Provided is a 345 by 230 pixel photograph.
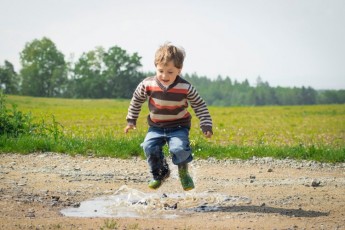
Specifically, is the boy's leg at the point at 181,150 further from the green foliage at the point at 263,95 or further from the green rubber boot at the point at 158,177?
the green foliage at the point at 263,95

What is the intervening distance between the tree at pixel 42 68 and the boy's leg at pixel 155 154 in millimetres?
85909

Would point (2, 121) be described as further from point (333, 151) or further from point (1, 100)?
point (333, 151)

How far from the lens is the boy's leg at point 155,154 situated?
670 centimetres

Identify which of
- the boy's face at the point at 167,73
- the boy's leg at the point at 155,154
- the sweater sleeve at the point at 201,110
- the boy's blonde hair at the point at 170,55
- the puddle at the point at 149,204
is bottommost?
the puddle at the point at 149,204

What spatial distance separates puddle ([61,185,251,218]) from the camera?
20.1 feet

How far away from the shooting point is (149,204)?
258 inches

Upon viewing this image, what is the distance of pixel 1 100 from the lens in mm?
12273

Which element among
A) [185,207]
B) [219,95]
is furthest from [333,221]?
[219,95]

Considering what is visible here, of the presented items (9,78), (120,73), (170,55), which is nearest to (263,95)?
(120,73)

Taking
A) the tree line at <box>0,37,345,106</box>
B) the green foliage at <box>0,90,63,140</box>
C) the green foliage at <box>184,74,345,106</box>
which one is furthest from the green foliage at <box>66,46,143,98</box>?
the green foliage at <box>0,90,63,140</box>

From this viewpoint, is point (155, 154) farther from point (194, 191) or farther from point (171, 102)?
point (194, 191)

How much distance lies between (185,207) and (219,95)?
170 meters

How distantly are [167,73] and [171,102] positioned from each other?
1.23 feet

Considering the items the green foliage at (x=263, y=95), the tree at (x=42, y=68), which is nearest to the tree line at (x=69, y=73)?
the tree at (x=42, y=68)
